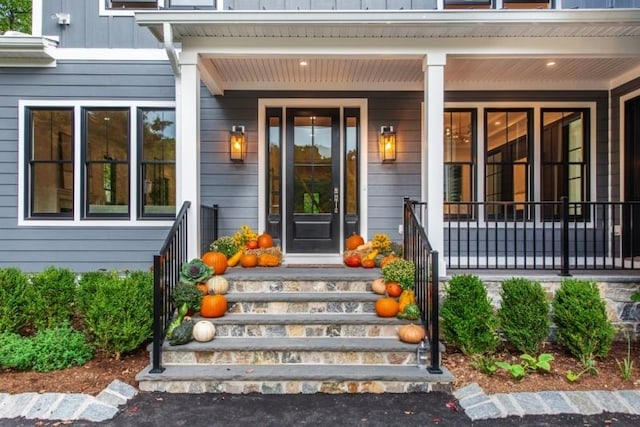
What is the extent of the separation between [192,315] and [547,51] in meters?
4.49

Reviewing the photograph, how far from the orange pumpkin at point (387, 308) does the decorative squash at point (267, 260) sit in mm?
1506

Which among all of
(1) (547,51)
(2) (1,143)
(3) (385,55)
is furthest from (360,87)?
(2) (1,143)

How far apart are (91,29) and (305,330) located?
15.6ft

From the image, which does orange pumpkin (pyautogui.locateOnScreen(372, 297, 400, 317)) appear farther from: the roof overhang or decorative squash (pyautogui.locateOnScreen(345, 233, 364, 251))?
the roof overhang

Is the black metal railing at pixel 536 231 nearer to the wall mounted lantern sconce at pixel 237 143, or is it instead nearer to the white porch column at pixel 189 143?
the wall mounted lantern sconce at pixel 237 143

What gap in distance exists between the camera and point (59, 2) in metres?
5.14

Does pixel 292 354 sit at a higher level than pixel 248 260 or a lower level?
lower

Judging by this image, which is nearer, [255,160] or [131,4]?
[131,4]

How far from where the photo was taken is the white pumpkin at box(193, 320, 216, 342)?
3.37 m

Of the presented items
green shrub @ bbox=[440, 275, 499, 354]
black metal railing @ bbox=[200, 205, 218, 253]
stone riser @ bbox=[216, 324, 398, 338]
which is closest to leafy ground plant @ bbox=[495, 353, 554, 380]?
green shrub @ bbox=[440, 275, 499, 354]

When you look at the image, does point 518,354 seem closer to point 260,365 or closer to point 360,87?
point 260,365

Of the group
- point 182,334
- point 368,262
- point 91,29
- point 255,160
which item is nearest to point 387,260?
point 368,262

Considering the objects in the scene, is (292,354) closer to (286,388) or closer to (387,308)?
(286,388)

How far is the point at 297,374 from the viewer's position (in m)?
3.08
